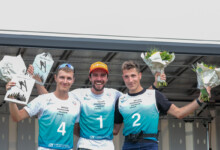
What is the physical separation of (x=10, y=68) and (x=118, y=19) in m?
4.48

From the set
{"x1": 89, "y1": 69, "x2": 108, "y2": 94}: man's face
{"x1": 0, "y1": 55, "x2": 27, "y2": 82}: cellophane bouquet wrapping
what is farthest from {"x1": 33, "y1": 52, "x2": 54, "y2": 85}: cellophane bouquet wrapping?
{"x1": 89, "y1": 69, "x2": 108, "y2": 94}: man's face

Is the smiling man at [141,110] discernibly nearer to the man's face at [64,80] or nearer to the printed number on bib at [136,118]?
the printed number on bib at [136,118]

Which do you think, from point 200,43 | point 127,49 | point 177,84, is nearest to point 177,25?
point 200,43

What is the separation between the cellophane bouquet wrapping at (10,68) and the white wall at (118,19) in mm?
3199

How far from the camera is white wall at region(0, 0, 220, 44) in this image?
11484 mm

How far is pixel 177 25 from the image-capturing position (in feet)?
40.6

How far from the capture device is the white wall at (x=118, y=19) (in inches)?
452

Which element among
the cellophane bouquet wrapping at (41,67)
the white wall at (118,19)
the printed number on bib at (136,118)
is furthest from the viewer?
the white wall at (118,19)

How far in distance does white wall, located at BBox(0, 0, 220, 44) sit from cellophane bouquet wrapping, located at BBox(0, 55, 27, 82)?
3.20 meters

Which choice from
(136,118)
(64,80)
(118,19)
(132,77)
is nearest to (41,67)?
(64,80)

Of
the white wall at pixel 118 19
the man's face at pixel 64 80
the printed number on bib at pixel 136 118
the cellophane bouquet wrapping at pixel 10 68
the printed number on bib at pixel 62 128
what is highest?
the white wall at pixel 118 19

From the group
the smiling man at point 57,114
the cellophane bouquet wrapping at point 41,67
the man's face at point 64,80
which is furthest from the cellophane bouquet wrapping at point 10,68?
the man's face at point 64,80

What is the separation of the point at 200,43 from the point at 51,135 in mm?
5276

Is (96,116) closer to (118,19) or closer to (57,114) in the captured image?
(57,114)
